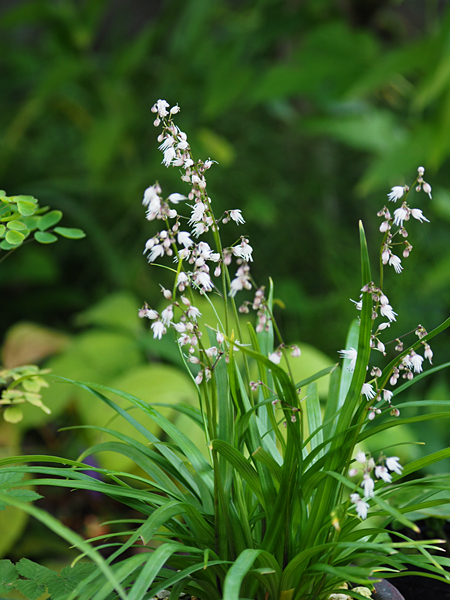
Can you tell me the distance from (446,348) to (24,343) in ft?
3.20

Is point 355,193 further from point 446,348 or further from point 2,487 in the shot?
point 2,487

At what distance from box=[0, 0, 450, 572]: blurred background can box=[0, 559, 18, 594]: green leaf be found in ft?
1.48

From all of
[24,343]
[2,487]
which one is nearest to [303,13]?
[24,343]

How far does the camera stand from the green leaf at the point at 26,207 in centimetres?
41

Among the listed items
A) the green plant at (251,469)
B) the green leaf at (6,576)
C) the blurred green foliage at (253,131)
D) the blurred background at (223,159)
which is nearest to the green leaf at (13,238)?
the green plant at (251,469)

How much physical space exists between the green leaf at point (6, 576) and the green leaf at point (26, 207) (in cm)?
25

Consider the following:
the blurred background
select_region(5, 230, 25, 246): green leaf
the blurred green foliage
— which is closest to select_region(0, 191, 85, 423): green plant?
select_region(5, 230, 25, 246): green leaf

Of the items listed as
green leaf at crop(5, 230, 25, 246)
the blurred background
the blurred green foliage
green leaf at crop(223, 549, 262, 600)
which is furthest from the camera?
the blurred green foliage

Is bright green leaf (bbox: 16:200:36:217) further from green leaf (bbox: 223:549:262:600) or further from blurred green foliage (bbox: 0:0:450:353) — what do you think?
blurred green foliage (bbox: 0:0:450:353)

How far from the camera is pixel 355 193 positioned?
172 cm

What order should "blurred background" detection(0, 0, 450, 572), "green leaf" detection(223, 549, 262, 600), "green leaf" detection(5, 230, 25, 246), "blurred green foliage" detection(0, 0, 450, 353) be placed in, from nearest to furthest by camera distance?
"green leaf" detection(223, 549, 262, 600), "green leaf" detection(5, 230, 25, 246), "blurred background" detection(0, 0, 450, 572), "blurred green foliage" detection(0, 0, 450, 353)

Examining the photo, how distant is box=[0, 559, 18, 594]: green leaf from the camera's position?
0.33 meters

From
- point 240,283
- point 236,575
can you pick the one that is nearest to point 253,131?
point 240,283

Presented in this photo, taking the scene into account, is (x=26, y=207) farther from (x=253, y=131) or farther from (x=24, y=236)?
(x=253, y=131)
